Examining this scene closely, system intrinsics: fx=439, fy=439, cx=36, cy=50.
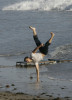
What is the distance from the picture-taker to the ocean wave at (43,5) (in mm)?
48909

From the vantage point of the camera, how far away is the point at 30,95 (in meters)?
10.0

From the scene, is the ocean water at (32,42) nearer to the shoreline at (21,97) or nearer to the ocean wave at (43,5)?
the shoreline at (21,97)

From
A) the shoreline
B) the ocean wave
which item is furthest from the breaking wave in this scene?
the ocean wave

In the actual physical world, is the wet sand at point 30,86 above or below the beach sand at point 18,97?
above

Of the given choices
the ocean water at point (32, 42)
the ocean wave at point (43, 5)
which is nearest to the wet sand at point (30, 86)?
the ocean water at point (32, 42)

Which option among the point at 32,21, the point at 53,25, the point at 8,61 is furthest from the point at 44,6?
the point at 8,61

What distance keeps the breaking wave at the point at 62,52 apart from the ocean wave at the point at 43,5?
27222mm

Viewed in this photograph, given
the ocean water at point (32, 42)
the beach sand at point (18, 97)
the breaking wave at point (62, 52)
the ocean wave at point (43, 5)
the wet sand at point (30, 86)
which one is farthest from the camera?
the ocean wave at point (43, 5)

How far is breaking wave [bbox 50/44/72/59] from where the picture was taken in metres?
17.6

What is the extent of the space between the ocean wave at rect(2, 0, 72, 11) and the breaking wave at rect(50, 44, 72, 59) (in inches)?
1072

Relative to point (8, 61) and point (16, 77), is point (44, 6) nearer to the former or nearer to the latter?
point (8, 61)

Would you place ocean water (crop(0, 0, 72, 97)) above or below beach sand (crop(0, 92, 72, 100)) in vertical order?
above

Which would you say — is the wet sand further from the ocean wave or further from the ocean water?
the ocean wave

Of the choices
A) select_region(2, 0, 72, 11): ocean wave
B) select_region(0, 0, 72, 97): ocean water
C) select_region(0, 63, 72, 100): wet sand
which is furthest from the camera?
select_region(2, 0, 72, 11): ocean wave
